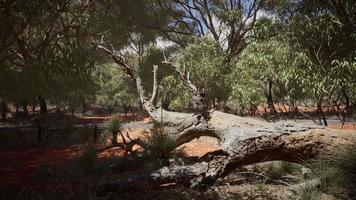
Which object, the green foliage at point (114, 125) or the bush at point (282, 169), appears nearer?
the bush at point (282, 169)

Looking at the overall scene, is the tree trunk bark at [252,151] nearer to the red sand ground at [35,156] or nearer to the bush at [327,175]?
the bush at [327,175]

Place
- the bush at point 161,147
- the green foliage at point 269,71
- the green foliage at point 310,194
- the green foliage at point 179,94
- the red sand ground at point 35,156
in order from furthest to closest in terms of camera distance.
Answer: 1. the green foliage at point 179,94
2. the red sand ground at point 35,156
3. the green foliage at point 269,71
4. the bush at point 161,147
5. the green foliage at point 310,194

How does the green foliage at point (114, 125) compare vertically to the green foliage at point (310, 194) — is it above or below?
above

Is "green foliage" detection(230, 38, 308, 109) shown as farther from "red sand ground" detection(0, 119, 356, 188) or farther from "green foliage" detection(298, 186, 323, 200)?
"green foliage" detection(298, 186, 323, 200)

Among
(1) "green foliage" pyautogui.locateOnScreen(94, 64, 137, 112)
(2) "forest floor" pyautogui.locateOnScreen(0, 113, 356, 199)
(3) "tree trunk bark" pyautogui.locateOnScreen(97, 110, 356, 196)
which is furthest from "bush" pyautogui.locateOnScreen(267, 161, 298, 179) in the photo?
(1) "green foliage" pyautogui.locateOnScreen(94, 64, 137, 112)

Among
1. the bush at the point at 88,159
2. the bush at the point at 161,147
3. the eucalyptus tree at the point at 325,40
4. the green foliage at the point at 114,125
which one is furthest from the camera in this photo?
the green foliage at the point at 114,125

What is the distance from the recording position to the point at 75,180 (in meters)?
8.07

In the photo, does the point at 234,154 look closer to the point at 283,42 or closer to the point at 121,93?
the point at 283,42

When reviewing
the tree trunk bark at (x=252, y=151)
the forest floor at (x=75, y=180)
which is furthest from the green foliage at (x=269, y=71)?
the tree trunk bark at (x=252, y=151)

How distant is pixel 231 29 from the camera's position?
20656 mm

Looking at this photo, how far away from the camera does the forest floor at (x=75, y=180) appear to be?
605 cm

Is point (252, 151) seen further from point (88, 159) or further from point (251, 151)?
point (88, 159)

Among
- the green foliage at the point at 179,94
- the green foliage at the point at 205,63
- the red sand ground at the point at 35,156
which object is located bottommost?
the red sand ground at the point at 35,156

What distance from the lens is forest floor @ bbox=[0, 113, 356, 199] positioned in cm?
605
